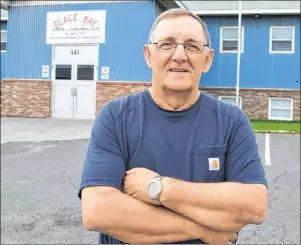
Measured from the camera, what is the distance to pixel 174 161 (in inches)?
76.8

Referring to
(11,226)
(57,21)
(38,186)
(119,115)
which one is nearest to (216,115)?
(119,115)

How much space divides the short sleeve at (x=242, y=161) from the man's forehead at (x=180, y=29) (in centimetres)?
53

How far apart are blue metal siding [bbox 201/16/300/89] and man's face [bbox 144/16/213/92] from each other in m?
19.7

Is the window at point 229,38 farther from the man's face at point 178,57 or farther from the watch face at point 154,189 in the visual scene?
the watch face at point 154,189

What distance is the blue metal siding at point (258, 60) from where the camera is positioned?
20.6 m

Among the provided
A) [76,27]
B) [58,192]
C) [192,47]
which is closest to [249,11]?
[76,27]

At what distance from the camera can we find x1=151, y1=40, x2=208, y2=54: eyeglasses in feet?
6.82

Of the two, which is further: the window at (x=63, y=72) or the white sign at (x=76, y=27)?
the window at (x=63, y=72)

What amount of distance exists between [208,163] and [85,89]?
55.0ft

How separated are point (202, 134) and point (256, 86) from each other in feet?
65.1

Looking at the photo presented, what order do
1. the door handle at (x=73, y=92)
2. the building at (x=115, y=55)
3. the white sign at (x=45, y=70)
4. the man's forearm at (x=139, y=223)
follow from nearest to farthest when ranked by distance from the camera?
the man's forearm at (x=139, y=223), the building at (x=115, y=55), the door handle at (x=73, y=92), the white sign at (x=45, y=70)

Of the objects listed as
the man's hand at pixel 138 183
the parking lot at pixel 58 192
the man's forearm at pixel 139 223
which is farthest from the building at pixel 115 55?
the man's forearm at pixel 139 223

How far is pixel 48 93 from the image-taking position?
18703mm

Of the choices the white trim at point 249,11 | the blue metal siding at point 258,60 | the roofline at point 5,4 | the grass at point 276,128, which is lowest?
the grass at point 276,128
